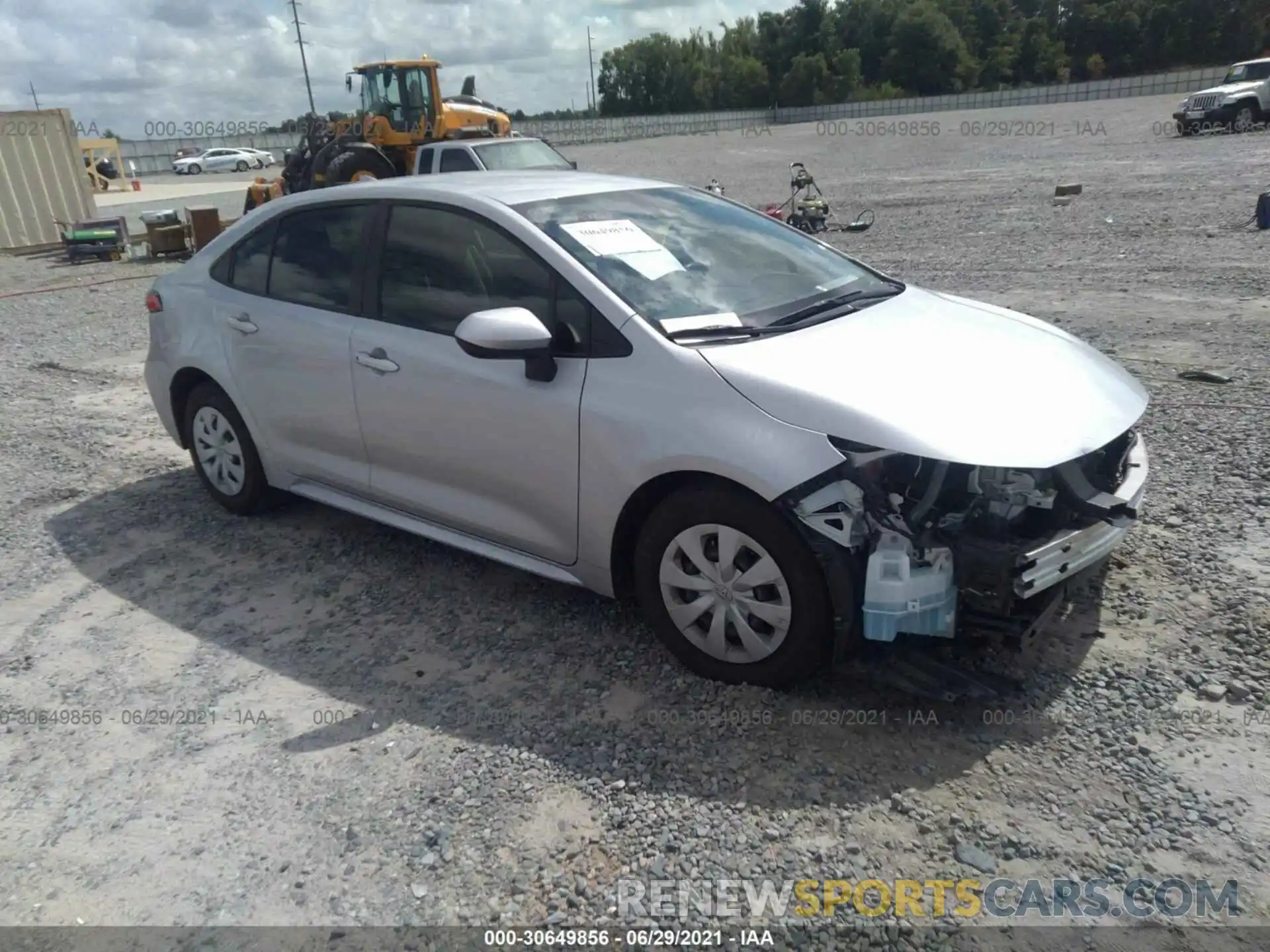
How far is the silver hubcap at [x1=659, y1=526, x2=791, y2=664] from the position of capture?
3.08 meters

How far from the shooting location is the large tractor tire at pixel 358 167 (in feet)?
56.9

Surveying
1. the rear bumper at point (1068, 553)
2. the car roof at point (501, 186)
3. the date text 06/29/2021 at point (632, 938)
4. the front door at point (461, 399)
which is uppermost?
the car roof at point (501, 186)

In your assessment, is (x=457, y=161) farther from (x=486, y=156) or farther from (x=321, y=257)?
(x=321, y=257)

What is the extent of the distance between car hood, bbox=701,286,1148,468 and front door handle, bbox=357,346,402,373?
4.64ft

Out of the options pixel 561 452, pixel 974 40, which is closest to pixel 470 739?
pixel 561 452

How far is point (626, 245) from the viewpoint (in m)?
3.70

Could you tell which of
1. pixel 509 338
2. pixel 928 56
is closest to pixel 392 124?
pixel 509 338

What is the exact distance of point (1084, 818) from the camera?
8.74ft

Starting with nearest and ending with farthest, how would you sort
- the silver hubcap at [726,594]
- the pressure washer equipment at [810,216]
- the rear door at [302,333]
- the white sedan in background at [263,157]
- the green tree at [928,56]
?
the silver hubcap at [726,594], the rear door at [302,333], the pressure washer equipment at [810,216], the white sedan in background at [263,157], the green tree at [928,56]

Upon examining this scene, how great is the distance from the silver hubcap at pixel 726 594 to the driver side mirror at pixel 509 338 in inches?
32.1

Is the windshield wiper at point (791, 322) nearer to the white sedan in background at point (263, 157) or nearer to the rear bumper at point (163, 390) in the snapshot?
the rear bumper at point (163, 390)

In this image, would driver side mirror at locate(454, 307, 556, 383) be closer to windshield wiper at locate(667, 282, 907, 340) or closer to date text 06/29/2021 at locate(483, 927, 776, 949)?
windshield wiper at locate(667, 282, 907, 340)

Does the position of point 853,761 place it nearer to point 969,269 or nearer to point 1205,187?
point 969,269

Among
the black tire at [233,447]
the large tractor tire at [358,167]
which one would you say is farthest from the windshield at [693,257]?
the large tractor tire at [358,167]
